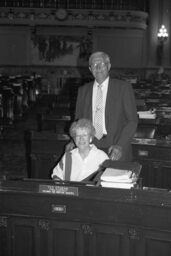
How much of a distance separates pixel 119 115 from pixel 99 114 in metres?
0.18

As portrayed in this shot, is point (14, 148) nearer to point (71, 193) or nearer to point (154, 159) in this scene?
point (154, 159)

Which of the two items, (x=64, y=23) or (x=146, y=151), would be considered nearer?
(x=146, y=151)

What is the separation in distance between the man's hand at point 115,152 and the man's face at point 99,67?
62cm

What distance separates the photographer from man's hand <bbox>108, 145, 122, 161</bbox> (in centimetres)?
384

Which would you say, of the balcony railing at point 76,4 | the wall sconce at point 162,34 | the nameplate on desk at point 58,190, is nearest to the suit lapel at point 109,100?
the nameplate on desk at point 58,190

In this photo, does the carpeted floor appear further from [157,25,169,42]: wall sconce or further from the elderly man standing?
[157,25,169,42]: wall sconce

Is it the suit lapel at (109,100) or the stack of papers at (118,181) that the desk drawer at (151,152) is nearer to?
the suit lapel at (109,100)

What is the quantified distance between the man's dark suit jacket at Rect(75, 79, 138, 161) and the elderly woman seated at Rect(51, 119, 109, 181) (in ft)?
1.59

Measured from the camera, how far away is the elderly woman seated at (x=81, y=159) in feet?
11.9

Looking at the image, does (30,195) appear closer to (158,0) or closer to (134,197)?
Answer: (134,197)

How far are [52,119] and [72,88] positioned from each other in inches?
310

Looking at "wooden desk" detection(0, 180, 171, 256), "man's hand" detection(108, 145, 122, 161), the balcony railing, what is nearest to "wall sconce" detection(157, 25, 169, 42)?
the balcony railing

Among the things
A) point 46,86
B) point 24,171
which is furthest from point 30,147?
point 46,86

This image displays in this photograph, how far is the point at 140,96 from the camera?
384 inches
